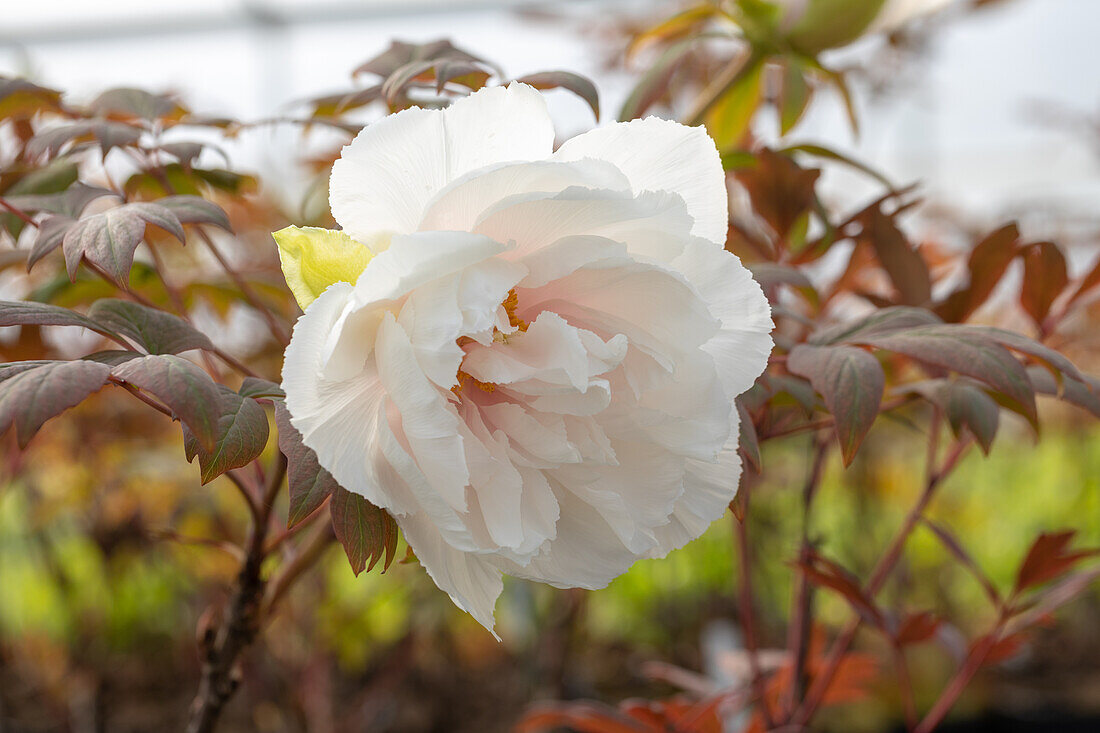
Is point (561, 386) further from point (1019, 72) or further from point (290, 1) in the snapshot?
point (1019, 72)

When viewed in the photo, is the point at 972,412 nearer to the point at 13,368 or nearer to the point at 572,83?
the point at 572,83

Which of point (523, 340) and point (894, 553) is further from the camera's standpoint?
point (894, 553)

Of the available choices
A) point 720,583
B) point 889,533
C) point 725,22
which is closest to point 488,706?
point 720,583

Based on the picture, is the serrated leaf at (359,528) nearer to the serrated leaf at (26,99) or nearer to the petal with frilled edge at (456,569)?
the petal with frilled edge at (456,569)

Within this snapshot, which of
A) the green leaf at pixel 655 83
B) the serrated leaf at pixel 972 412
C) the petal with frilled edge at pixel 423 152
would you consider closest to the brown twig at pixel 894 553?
the serrated leaf at pixel 972 412

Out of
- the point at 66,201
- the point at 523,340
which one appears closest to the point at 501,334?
the point at 523,340

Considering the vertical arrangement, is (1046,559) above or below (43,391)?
below
